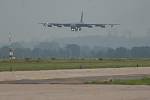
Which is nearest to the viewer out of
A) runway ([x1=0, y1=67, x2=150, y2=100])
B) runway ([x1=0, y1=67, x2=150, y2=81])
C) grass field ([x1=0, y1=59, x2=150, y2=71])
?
runway ([x1=0, y1=67, x2=150, y2=100])

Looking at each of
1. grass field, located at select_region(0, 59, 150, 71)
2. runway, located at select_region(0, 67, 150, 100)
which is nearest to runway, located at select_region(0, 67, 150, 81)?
runway, located at select_region(0, 67, 150, 100)

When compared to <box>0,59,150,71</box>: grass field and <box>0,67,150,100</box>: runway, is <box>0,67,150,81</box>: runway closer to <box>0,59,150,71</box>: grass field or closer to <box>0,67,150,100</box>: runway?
<box>0,67,150,100</box>: runway
